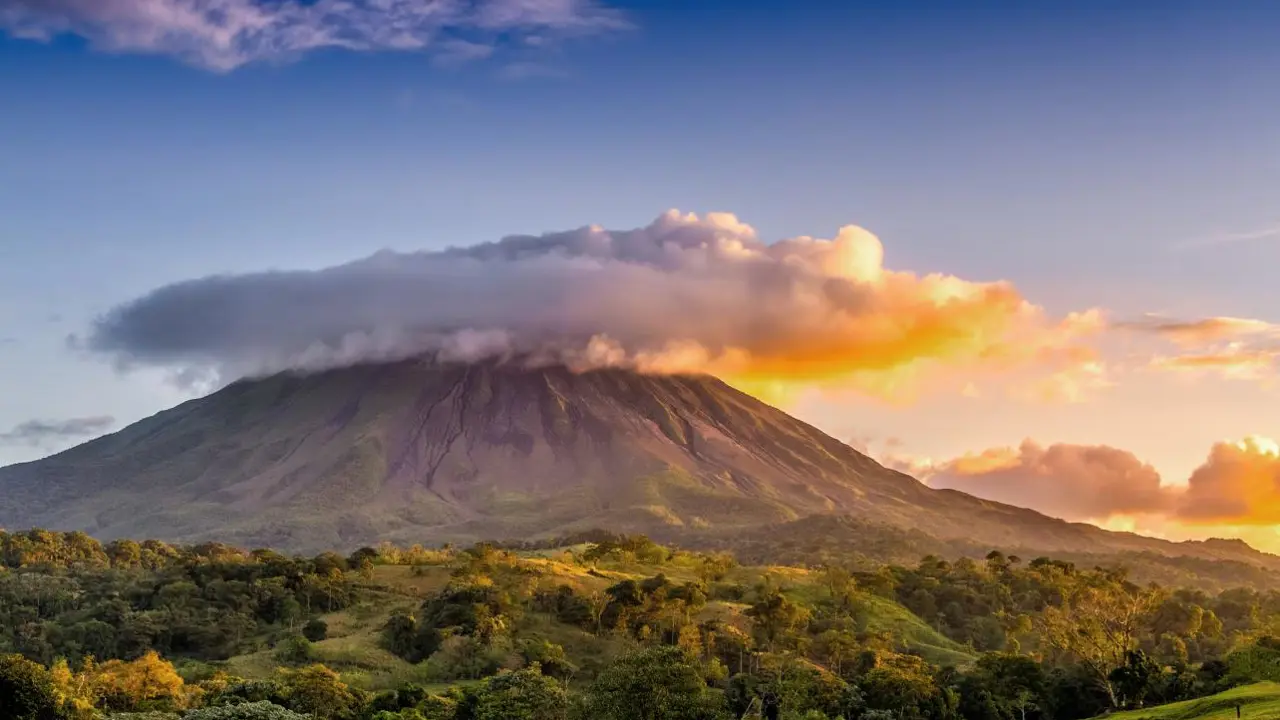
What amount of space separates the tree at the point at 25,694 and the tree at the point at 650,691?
22.4 m

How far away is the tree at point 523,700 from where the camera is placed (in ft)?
165

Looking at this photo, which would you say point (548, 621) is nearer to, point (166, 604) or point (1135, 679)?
point (166, 604)

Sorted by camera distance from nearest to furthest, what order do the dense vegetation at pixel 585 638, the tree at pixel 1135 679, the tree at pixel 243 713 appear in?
the tree at pixel 243 713 → the dense vegetation at pixel 585 638 → the tree at pixel 1135 679

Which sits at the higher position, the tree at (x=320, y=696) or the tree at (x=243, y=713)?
the tree at (x=243, y=713)

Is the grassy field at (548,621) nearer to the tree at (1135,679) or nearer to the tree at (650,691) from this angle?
the tree at (1135,679)

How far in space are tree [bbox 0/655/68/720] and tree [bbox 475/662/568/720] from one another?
17938 mm

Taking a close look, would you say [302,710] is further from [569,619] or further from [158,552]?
[158,552]

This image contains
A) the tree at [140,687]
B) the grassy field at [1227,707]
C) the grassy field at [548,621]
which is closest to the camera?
the grassy field at [1227,707]

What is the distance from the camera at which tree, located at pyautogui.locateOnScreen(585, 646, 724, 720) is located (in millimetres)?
46375

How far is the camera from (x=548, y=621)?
8319 cm

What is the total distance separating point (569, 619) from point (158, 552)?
65.7m

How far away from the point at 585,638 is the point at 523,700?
2942cm

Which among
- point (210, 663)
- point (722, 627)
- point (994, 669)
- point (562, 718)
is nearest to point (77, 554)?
point (210, 663)

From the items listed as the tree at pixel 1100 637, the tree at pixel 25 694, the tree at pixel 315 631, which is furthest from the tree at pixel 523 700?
the tree at pixel 315 631
